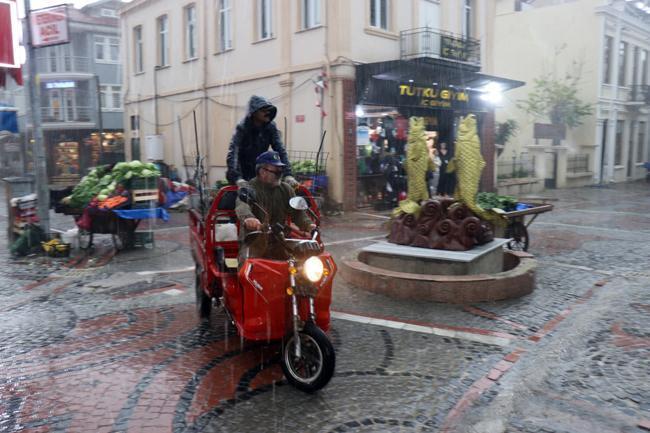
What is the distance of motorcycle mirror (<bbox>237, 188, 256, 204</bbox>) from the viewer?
482cm

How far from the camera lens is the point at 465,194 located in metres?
7.70

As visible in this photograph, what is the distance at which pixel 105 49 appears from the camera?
1487 inches

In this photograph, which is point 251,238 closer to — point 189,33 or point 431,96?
point 431,96

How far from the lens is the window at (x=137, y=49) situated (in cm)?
2578

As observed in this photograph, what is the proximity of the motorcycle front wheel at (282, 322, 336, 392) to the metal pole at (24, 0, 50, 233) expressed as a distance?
305 inches

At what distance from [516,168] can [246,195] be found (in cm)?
2182

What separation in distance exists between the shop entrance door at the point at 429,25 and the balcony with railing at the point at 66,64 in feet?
85.4

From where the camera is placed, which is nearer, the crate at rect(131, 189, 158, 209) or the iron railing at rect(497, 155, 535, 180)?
the crate at rect(131, 189, 158, 209)

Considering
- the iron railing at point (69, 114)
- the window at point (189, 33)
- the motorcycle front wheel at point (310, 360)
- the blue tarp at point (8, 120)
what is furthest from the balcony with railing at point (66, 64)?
the motorcycle front wheel at point (310, 360)

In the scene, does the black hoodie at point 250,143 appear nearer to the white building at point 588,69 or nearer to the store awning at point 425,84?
the store awning at point 425,84

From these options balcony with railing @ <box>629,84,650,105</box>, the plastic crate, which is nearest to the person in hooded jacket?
the plastic crate

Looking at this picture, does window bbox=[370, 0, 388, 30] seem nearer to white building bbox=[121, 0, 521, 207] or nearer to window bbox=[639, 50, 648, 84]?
white building bbox=[121, 0, 521, 207]

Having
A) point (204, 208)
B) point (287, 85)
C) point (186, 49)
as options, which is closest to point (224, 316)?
point (204, 208)

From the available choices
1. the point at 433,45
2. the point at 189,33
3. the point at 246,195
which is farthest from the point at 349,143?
the point at 246,195
